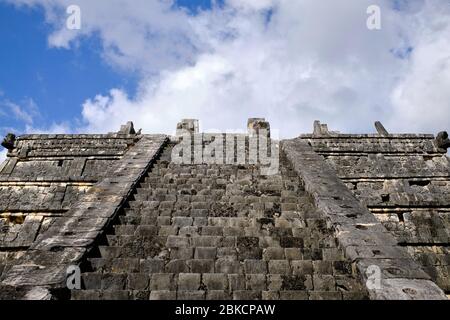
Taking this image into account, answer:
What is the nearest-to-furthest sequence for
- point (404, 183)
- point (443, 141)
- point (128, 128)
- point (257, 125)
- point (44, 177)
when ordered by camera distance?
point (404, 183)
point (44, 177)
point (443, 141)
point (257, 125)
point (128, 128)

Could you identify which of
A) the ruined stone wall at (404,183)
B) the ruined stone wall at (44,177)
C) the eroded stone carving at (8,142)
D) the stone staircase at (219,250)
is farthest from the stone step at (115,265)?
the eroded stone carving at (8,142)

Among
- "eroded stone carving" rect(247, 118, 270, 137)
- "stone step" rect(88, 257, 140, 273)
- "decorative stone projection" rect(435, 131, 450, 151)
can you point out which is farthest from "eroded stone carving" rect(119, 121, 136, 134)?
"decorative stone projection" rect(435, 131, 450, 151)

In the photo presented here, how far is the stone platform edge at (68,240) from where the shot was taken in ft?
13.4

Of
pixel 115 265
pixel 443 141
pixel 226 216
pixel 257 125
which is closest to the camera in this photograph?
pixel 115 265

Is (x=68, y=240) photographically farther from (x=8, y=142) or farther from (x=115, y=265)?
(x=8, y=142)

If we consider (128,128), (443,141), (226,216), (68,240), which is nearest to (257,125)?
(128,128)

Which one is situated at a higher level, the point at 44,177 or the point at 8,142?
the point at 8,142

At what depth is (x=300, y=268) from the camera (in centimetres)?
473

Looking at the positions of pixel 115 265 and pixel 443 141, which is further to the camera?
pixel 443 141

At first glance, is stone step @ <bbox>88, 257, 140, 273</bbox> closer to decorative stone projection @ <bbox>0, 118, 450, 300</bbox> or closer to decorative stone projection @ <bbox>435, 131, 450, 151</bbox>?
decorative stone projection @ <bbox>0, 118, 450, 300</bbox>

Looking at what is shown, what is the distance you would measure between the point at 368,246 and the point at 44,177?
26.3ft

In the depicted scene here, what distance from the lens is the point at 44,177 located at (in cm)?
872

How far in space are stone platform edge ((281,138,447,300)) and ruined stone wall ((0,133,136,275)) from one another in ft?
16.8

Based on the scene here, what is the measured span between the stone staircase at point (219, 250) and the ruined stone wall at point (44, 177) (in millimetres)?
2348
